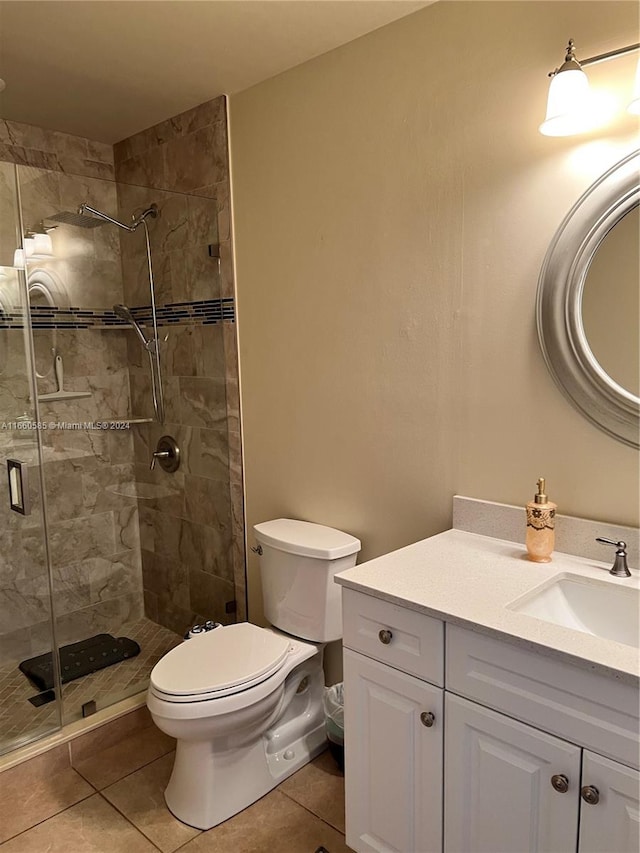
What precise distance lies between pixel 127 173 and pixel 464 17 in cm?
183

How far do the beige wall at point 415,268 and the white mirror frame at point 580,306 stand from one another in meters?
0.04

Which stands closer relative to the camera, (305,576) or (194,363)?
(305,576)

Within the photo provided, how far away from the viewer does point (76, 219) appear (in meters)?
2.57

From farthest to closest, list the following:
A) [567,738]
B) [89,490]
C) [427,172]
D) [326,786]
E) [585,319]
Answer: [89,490]
[326,786]
[427,172]
[585,319]
[567,738]

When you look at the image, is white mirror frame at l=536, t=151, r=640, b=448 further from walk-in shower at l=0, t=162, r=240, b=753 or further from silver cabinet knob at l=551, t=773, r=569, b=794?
walk-in shower at l=0, t=162, r=240, b=753

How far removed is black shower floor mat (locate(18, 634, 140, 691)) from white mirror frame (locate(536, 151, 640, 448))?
210cm

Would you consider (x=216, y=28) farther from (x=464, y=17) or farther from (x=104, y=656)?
(x=104, y=656)

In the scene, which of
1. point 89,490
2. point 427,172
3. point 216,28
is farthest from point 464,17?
point 89,490

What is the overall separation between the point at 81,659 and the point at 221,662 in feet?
3.12

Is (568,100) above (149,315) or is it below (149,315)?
above

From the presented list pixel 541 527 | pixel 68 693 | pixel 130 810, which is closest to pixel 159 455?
pixel 68 693

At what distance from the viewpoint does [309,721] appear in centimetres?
228

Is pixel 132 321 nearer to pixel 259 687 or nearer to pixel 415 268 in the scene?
pixel 415 268

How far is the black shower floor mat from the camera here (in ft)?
7.96
